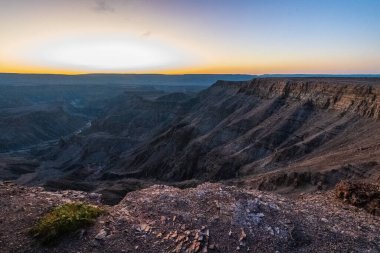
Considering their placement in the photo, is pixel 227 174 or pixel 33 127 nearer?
pixel 227 174

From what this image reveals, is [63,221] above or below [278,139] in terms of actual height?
above

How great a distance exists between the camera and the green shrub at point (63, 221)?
41.5ft

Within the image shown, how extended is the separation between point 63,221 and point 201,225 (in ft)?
15.1

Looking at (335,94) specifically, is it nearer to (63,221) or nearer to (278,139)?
(278,139)

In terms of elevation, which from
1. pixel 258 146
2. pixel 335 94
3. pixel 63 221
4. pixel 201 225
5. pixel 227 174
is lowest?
pixel 227 174

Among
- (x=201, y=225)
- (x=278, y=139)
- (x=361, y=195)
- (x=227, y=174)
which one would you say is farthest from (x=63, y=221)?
(x=278, y=139)

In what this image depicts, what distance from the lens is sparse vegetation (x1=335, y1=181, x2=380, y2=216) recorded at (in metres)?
17.0

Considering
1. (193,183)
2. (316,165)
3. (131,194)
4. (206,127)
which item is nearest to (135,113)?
(206,127)

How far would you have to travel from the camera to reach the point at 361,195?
1759 cm

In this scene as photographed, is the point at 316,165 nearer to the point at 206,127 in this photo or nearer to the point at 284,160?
the point at 284,160

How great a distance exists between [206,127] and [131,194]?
61.1 meters

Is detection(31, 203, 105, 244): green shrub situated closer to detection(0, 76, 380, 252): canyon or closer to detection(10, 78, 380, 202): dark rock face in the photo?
detection(0, 76, 380, 252): canyon

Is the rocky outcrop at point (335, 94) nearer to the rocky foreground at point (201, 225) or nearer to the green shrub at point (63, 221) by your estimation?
the rocky foreground at point (201, 225)

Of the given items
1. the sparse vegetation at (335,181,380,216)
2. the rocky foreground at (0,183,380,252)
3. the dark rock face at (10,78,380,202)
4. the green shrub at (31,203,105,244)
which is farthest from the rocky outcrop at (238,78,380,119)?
the green shrub at (31,203,105,244)
